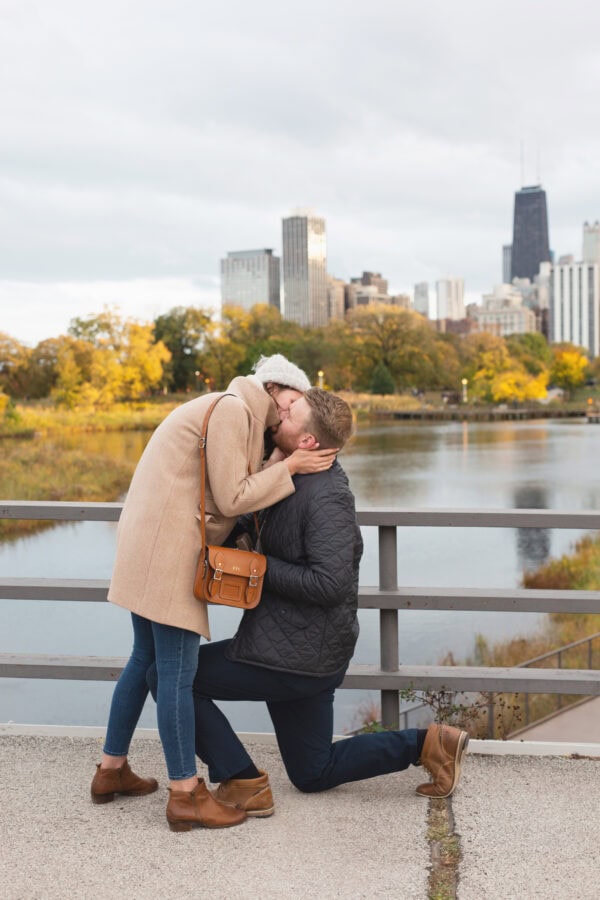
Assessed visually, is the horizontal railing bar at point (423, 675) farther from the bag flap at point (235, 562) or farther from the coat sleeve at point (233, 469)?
the coat sleeve at point (233, 469)

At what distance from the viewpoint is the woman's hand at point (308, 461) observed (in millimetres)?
3174

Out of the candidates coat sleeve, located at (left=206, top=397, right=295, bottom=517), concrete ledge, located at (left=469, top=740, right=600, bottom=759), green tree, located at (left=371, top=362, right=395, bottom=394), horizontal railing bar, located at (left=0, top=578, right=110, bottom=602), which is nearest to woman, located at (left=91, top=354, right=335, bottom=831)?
coat sleeve, located at (left=206, top=397, right=295, bottom=517)

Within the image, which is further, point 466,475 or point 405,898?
point 466,475

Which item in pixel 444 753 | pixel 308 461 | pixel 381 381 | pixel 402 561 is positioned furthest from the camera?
pixel 381 381

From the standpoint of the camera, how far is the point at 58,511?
4.13m

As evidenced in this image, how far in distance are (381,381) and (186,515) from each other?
7567 centimetres

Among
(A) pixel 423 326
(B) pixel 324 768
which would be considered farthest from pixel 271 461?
(A) pixel 423 326

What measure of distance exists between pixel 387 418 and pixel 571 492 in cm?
4498

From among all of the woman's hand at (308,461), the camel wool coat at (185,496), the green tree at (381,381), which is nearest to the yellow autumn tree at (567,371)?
the green tree at (381,381)

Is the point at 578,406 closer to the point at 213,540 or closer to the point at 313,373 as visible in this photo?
the point at 313,373

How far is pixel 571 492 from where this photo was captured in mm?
33688

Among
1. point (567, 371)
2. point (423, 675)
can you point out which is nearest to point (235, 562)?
point (423, 675)

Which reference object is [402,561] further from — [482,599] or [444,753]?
[444,753]

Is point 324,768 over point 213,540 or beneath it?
beneath
